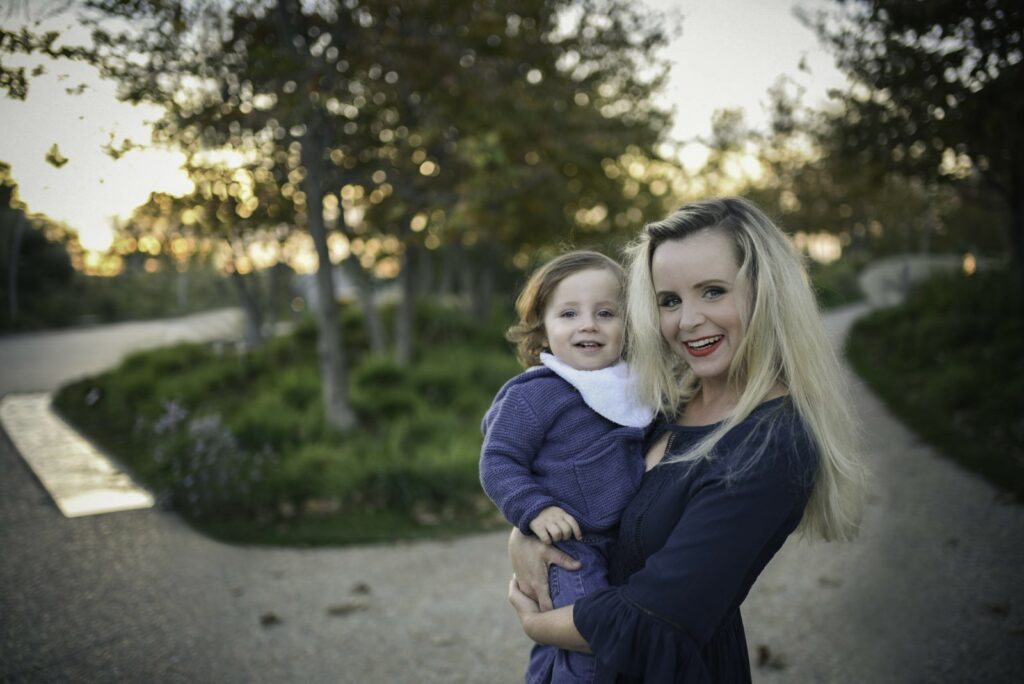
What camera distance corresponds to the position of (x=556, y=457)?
2010mm

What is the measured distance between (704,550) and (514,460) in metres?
0.65

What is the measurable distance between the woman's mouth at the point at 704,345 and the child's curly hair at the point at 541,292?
20.7 inches

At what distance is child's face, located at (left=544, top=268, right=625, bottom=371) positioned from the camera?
221cm

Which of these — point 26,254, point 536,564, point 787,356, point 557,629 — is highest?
point 26,254

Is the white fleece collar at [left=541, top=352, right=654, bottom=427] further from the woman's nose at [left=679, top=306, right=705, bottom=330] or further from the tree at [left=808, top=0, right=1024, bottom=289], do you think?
the tree at [left=808, top=0, right=1024, bottom=289]

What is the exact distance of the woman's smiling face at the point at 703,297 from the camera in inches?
68.4

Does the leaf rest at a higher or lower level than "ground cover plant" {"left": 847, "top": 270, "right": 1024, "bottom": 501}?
higher

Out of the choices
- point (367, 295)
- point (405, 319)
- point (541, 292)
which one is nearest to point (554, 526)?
point (541, 292)

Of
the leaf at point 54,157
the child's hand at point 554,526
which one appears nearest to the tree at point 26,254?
the leaf at point 54,157

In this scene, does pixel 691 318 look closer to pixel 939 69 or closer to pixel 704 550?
pixel 704 550

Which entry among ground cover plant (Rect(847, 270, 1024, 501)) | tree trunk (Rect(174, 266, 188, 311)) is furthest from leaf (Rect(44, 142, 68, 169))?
tree trunk (Rect(174, 266, 188, 311))

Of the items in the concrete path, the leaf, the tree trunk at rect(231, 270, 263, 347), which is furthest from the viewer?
the tree trunk at rect(231, 270, 263, 347)

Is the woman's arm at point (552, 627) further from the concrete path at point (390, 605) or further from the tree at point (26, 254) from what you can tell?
the tree at point (26, 254)

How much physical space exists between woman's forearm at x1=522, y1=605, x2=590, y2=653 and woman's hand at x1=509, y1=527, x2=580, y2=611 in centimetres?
6
